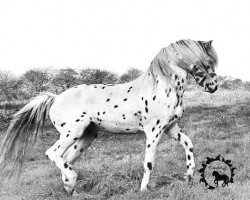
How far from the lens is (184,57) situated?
6.04 meters

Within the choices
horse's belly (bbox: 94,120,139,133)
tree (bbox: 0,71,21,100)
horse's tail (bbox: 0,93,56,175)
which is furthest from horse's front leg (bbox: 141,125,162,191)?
tree (bbox: 0,71,21,100)

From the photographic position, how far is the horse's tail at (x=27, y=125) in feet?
22.4

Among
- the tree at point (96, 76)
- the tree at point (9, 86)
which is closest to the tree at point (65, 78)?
the tree at point (96, 76)

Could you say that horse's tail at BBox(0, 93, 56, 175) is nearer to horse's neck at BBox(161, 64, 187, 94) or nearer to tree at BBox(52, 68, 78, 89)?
horse's neck at BBox(161, 64, 187, 94)

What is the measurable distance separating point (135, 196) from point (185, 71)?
2030 millimetres

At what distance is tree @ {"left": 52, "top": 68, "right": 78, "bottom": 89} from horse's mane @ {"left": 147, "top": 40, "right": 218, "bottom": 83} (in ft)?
104

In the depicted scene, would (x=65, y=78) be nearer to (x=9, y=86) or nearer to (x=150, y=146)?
(x=9, y=86)

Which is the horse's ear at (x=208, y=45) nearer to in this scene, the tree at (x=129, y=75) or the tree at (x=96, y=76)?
the tree at (x=96, y=76)

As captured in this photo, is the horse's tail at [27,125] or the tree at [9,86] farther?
the tree at [9,86]

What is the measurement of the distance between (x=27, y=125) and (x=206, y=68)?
3.20 m

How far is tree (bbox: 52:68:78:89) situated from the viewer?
37719 millimetres

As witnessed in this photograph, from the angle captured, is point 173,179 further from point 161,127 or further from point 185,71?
point 185,71

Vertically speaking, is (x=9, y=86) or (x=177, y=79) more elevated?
(x=177, y=79)

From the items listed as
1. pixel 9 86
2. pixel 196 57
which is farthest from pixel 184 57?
pixel 9 86
